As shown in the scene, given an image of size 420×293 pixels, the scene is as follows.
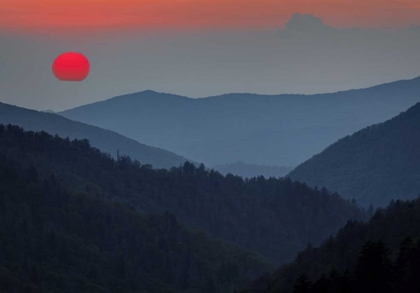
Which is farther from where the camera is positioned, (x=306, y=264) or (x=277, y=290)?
(x=306, y=264)

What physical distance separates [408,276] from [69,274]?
387ft

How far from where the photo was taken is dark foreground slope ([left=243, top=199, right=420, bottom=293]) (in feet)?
245

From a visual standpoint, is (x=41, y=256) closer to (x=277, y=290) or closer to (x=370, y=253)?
(x=277, y=290)

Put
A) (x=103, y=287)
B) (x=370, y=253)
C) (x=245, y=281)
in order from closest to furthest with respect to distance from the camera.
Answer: (x=370, y=253) < (x=103, y=287) < (x=245, y=281)

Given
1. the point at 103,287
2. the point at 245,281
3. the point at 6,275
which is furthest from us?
the point at 245,281

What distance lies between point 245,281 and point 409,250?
120 m

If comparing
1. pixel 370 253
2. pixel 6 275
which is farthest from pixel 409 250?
pixel 6 275

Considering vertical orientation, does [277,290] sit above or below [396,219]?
below

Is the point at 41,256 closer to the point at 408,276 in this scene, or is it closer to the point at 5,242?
the point at 5,242

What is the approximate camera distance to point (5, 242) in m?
189

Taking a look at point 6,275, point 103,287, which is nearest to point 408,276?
point 6,275

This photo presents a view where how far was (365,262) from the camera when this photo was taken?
78.1 meters

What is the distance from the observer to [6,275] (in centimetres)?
16662

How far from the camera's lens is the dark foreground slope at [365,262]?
74688mm
